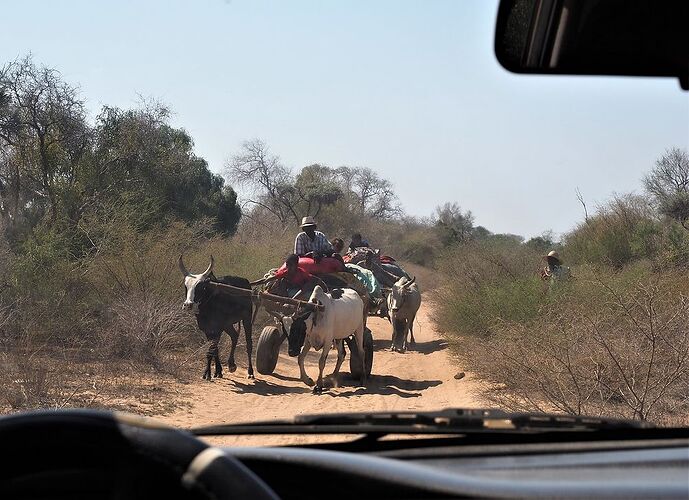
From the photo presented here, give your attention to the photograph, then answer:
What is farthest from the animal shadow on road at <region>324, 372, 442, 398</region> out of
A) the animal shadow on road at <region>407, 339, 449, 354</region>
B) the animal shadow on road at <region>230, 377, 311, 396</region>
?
the animal shadow on road at <region>407, 339, 449, 354</region>

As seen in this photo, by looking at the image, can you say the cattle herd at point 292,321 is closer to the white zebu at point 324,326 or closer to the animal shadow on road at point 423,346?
the white zebu at point 324,326

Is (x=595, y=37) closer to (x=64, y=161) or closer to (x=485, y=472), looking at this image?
(x=485, y=472)

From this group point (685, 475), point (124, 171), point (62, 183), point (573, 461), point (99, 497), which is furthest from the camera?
point (124, 171)

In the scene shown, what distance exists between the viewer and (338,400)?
39.2ft

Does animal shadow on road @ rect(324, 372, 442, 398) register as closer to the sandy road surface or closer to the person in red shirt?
the sandy road surface

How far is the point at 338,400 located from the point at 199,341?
15.6 feet

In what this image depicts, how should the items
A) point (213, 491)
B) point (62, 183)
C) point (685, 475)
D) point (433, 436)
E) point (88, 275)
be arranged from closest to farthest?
1. point (213, 491)
2. point (685, 475)
3. point (433, 436)
4. point (88, 275)
5. point (62, 183)

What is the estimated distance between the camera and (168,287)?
16.1 meters

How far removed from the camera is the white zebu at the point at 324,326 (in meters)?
12.6

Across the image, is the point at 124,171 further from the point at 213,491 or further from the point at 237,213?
the point at 213,491

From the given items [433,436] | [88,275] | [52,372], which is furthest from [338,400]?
[433,436]

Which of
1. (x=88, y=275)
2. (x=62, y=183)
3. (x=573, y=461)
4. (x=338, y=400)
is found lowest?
(x=338, y=400)

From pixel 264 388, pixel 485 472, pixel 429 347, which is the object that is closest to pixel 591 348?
pixel 264 388

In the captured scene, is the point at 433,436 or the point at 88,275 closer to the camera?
the point at 433,436
